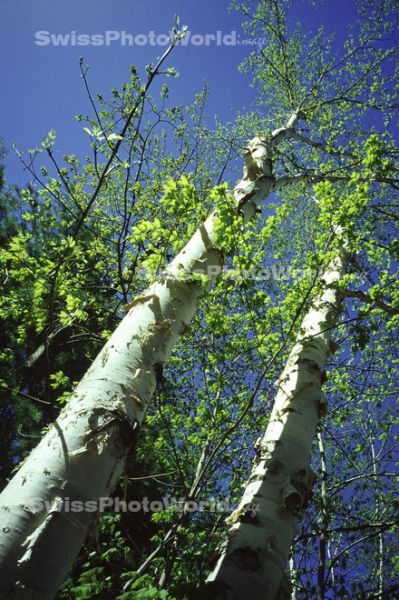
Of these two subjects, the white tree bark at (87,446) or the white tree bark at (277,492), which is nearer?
the white tree bark at (87,446)

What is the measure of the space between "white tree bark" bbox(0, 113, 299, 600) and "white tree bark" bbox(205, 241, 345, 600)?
655 millimetres

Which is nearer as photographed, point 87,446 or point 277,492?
point 87,446

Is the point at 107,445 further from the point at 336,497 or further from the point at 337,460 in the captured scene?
the point at 337,460

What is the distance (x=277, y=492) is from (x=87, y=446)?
1.02m

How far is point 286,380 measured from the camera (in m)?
2.37

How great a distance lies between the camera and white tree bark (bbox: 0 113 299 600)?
39.3 inches

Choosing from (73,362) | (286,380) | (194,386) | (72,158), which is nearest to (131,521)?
(73,362)

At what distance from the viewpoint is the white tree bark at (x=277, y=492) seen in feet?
4.75

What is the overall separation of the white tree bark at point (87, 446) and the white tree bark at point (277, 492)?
2.15ft

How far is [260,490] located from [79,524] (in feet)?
3.21

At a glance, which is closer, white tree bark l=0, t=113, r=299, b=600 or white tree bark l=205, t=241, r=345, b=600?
white tree bark l=0, t=113, r=299, b=600

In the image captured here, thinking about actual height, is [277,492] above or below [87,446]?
above

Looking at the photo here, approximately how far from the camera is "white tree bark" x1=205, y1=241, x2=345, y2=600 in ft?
4.75

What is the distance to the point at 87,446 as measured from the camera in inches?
48.3
